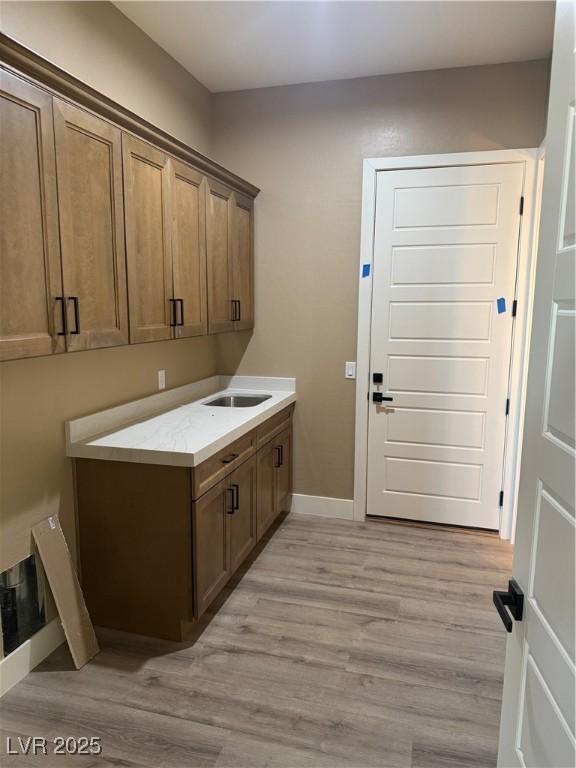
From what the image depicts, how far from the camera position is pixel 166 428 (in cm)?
264

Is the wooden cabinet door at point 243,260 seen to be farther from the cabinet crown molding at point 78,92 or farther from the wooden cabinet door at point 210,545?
the wooden cabinet door at point 210,545

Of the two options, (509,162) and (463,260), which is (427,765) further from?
(509,162)

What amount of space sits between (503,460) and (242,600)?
196 cm

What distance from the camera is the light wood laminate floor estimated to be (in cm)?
182

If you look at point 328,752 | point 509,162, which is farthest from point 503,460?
point 328,752

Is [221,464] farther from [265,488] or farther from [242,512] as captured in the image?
[265,488]

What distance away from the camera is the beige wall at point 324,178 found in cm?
321

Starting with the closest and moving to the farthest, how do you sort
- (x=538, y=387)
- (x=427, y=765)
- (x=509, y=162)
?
(x=538, y=387)
(x=427, y=765)
(x=509, y=162)

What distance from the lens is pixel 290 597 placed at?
9.09 ft

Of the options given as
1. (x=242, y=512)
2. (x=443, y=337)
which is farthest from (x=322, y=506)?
(x=443, y=337)

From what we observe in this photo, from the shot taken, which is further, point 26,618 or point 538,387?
point 26,618

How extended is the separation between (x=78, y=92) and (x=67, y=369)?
1122 mm

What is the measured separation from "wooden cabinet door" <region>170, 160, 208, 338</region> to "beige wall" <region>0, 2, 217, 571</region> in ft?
1.14

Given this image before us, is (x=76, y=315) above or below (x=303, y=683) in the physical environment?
above
